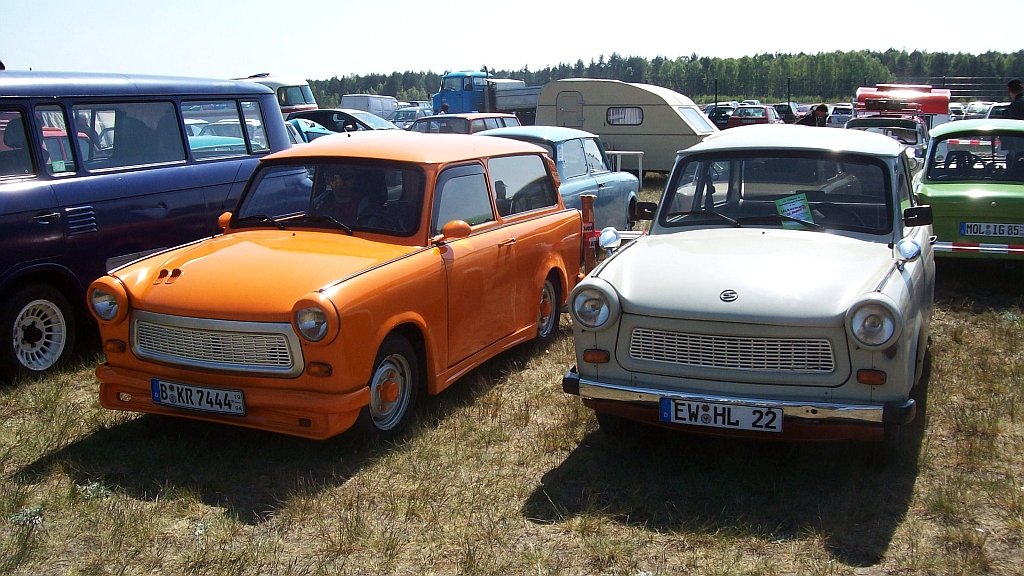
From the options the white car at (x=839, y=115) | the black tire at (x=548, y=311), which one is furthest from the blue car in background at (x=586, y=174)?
the white car at (x=839, y=115)

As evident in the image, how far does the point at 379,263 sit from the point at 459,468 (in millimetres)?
1207

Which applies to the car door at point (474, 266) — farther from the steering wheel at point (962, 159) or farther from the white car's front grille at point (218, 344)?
the steering wheel at point (962, 159)

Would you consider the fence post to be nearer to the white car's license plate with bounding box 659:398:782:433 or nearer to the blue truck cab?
the white car's license plate with bounding box 659:398:782:433

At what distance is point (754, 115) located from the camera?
3188 centimetres

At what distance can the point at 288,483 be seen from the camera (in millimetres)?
4789

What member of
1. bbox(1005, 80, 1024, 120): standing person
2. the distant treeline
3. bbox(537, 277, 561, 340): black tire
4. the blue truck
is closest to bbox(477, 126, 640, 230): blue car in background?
bbox(537, 277, 561, 340): black tire

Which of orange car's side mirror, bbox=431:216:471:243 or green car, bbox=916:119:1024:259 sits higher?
orange car's side mirror, bbox=431:216:471:243

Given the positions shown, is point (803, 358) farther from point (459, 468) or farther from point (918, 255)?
point (459, 468)

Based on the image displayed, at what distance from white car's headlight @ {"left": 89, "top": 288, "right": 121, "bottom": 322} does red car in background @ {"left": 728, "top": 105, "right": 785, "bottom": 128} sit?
27404 millimetres

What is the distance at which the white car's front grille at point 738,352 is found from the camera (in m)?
4.43

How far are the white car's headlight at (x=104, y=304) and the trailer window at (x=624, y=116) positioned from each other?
16304 mm

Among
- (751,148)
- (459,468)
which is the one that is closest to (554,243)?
(751,148)

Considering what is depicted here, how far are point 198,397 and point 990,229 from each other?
7.31 m

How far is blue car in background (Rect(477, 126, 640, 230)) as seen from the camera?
35.0 ft
